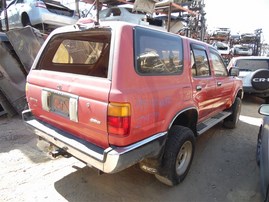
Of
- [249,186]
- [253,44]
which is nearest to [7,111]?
[249,186]

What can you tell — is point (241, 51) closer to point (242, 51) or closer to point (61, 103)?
point (242, 51)

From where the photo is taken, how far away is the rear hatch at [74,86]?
6.84 ft

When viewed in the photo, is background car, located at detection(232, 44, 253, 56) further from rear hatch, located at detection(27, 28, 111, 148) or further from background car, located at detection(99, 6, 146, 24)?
rear hatch, located at detection(27, 28, 111, 148)

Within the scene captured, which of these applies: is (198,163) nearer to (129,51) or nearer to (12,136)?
(129,51)

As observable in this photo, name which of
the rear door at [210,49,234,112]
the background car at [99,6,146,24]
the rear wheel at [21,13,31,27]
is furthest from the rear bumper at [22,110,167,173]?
the background car at [99,6,146,24]

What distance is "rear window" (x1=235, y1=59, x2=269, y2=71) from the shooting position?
7.93m

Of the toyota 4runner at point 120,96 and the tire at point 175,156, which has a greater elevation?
the toyota 4runner at point 120,96

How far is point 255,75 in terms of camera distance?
6859 mm

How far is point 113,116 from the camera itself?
6.48 ft

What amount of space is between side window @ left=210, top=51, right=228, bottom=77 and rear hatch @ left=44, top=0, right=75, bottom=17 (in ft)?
21.9

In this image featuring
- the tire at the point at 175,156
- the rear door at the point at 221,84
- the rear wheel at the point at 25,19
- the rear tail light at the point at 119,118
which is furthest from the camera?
the rear wheel at the point at 25,19

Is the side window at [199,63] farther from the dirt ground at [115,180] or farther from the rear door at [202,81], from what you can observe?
the dirt ground at [115,180]

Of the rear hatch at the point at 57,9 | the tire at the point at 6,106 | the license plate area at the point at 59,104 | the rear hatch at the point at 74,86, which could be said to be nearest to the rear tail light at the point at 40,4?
the rear hatch at the point at 57,9

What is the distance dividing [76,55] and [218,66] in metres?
2.50
